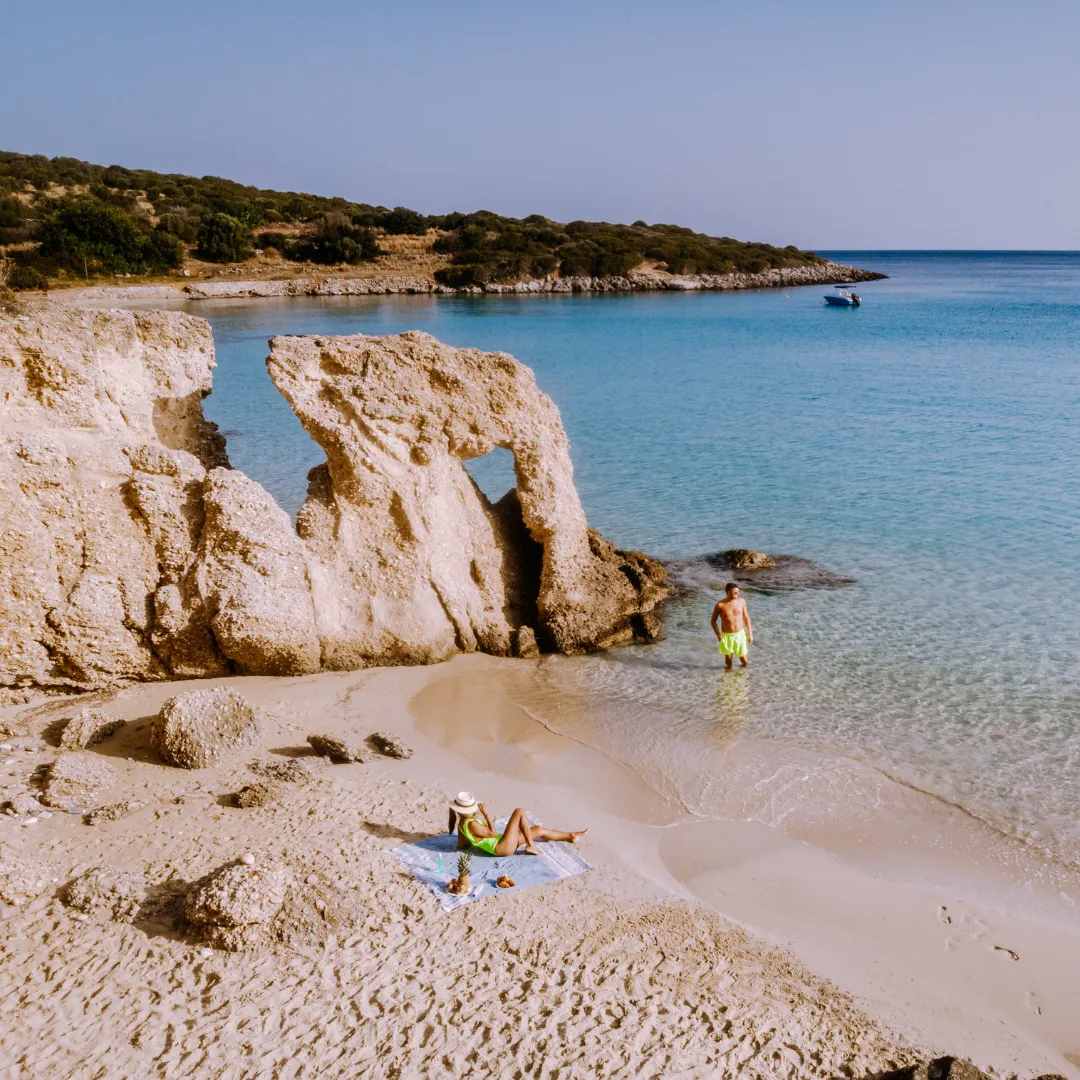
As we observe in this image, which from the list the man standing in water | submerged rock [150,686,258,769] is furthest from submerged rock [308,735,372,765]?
the man standing in water

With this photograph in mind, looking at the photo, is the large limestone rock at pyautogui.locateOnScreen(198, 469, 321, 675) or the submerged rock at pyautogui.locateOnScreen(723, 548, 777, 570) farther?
the submerged rock at pyautogui.locateOnScreen(723, 548, 777, 570)

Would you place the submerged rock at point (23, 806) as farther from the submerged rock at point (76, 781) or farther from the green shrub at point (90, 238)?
the green shrub at point (90, 238)

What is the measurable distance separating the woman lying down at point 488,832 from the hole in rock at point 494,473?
11524 mm

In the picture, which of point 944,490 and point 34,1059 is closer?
point 34,1059

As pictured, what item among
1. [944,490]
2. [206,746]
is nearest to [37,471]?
[206,746]

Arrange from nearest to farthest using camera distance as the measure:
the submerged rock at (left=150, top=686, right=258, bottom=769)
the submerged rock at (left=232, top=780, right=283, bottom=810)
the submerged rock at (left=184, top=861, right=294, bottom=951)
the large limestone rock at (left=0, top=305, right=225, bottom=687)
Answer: the submerged rock at (left=184, top=861, right=294, bottom=951), the submerged rock at (left=232, top=780, right=283, bottom=810), the submerged rock at (left=150, top=686, right=258, bottom=769), the large limestone rock at (left=0, top=305, right=225, bottom=687)

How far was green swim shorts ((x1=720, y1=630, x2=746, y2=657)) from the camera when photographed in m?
11.4

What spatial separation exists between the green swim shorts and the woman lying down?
446 centimetres

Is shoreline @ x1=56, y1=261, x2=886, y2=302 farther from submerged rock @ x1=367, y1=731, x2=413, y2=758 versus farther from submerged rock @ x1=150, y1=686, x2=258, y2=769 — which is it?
submerged rock @ x1=367, y1=731, x2=413, y2=758

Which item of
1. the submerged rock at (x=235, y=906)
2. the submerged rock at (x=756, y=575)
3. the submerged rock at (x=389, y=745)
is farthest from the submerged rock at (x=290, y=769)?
the submerged rock at (x=756, y=575)

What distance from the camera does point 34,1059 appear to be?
517cm

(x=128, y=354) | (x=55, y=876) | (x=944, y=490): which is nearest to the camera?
(x=55, y=876)

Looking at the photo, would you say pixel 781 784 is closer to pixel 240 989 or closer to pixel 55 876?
pixel 240 989

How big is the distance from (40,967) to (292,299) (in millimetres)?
61311
